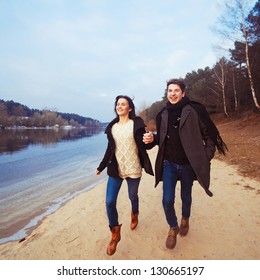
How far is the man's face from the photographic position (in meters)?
2.83

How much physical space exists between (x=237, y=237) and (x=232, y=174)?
162 inches

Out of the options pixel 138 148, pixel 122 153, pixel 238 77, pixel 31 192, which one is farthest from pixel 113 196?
pixel 238 77

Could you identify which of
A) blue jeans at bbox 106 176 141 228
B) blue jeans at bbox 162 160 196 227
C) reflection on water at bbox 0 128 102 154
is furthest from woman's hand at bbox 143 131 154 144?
reflection on water at bbox 0 128 102 154

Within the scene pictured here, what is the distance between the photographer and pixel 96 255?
3.06 metres

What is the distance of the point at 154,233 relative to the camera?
3512mm

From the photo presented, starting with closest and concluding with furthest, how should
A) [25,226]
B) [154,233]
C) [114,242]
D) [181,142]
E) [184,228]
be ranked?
[181,142], [114,242], [184,228], [154,233], [25,226]

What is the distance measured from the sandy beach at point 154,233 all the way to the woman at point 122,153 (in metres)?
0.50

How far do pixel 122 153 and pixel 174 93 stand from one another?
1051 mm

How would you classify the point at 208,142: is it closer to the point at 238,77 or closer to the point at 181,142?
the point at 181,142

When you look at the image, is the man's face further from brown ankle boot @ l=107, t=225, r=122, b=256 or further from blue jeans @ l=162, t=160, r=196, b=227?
brown ankle boot @ l=107, t=225, r=122, b=256

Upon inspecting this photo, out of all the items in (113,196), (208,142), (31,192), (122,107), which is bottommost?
(31,192)

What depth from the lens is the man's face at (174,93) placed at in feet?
9.29

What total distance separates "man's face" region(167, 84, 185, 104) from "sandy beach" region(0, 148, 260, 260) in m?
1.95
